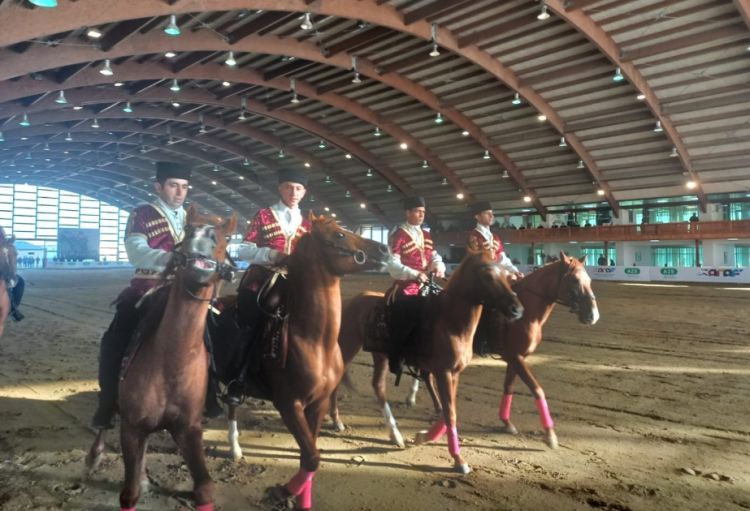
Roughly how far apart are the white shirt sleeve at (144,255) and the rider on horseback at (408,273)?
1830 mm


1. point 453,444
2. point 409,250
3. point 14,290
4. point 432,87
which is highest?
point 432,87

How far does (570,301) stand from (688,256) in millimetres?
33961

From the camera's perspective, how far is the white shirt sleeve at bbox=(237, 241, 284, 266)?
12.3ft

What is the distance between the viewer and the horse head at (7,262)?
23.3 feet

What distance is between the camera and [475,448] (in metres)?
4.56

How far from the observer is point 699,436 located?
485 cm

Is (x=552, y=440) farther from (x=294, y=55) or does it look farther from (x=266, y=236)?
(x=294, y=55)

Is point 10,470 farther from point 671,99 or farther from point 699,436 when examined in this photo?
point 671,99

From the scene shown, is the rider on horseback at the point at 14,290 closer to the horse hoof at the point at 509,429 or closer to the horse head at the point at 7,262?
the horse head at the point at 7,262

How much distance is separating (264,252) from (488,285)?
80.0 inches

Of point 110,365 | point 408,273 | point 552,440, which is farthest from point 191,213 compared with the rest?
point 552,440

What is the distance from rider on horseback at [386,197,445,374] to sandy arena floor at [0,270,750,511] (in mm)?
1085

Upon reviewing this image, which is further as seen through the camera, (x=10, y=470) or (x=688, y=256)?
(x=688, y=256)

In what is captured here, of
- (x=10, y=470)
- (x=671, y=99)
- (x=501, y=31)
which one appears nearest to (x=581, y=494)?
(x=10, y=470)
